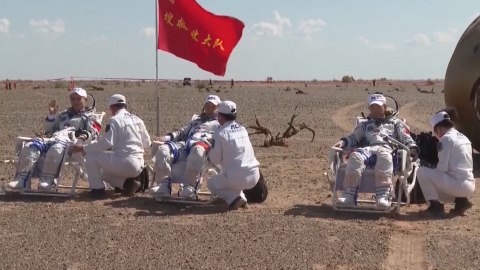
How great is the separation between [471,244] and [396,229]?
2.72 ft

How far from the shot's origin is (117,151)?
8.45m

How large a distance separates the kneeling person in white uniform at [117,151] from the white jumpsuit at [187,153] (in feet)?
0.90

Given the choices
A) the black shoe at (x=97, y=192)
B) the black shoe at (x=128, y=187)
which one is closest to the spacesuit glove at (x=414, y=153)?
the black shoe at (x=128, y=187)

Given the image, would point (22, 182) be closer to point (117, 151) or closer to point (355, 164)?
point (117, 151)

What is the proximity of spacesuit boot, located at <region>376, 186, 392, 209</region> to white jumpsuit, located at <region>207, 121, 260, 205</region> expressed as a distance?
1.36 m

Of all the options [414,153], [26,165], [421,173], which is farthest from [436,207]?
[26,165]

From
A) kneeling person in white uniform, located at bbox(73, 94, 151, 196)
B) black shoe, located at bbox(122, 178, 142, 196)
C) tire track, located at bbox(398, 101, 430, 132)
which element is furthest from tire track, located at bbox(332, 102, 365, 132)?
kneeling person in white uniform, located at bbox(73, 94, 151, 196)

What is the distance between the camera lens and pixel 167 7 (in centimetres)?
1005

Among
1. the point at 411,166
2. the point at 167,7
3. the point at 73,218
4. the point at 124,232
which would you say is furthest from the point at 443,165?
the point at 167,7

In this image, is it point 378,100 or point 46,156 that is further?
point 46,156

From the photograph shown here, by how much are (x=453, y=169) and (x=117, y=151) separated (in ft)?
12.6

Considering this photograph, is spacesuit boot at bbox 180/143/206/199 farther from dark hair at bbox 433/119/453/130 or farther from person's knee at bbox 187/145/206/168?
dark hair at bbox 433/119/453/130

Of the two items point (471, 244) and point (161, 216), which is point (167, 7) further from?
point (471, 244)

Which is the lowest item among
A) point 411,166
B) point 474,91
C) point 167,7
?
point 411,166
